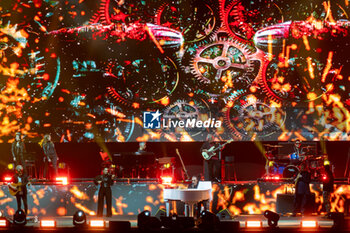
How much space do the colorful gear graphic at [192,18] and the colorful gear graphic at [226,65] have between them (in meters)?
0.37

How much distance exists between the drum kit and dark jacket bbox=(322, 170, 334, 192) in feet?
2.72

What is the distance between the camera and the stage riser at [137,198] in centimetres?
1146

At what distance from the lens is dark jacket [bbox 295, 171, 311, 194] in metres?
11.0

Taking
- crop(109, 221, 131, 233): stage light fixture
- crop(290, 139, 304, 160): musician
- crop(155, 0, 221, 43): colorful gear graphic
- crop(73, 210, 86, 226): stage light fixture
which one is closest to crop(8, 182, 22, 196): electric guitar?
crop(73, 210, 86, 226): stage light fixture

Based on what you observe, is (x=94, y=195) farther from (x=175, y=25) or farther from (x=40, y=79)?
(x=175, y=25)

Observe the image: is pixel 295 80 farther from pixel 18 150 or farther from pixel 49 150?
pixel 18 150

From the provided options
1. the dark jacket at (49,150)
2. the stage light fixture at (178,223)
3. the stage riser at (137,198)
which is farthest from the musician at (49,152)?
the stage light fixture at (178,223)

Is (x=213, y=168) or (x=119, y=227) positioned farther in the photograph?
(x=213, y=168)

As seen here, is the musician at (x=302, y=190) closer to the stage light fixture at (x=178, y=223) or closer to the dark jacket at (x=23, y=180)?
the stage light fixture at (x=178, y=223)

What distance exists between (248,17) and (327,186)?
5.02 m

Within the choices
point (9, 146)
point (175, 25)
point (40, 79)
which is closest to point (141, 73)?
point (175, 25)

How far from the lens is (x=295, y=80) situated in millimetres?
13156

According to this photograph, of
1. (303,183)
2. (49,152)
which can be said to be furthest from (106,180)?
(303,183)

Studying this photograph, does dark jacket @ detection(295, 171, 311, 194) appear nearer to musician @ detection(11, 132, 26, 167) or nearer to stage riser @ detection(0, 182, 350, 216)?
stage riser @ detection(0, 182, 350, 216)
